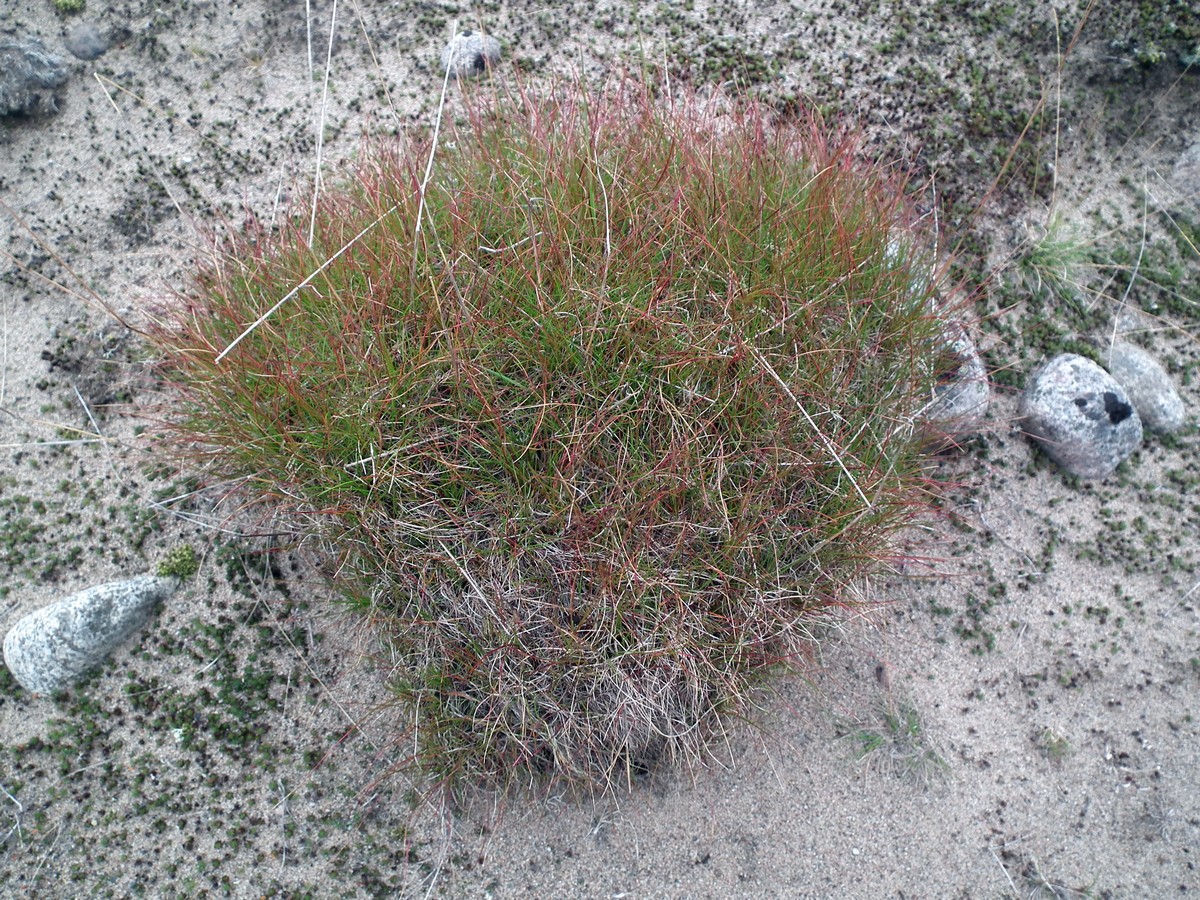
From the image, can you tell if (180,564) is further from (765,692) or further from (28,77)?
(28,77)

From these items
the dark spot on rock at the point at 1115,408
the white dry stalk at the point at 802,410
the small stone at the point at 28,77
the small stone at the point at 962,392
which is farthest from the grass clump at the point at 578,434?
the small stone at the point at 28,77

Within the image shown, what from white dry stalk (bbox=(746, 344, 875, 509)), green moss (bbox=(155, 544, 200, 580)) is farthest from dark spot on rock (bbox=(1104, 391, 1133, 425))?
green moss (bbox=(155, 544, 200, 580))

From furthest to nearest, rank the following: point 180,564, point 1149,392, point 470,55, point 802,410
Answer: point 470,55 → point 1149,392 → point 180,564 → point 802,410

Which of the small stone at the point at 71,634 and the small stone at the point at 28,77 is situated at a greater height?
the small stone at the point at 28,77

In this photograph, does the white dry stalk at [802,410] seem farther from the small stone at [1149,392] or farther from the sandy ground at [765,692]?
the small stone at [1149,392]

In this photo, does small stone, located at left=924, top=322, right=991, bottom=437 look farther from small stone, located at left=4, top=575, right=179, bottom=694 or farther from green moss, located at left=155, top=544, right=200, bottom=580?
small stone, located at left=4, top=575, right=179, bottom=694

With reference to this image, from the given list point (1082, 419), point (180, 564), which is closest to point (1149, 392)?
point (1082, 419)
